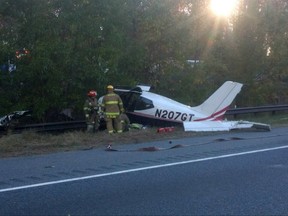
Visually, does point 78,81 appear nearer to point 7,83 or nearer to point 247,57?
point 7,83

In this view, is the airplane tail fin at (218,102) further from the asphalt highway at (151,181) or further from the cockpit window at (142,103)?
A: the asphalt highway at (151,181)

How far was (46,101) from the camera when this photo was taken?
2209cm

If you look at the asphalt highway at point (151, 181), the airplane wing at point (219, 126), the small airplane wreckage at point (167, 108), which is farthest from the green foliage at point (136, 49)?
the asphalt highway at point (151, 181)

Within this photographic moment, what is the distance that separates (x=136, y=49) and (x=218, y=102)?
664 centimetres

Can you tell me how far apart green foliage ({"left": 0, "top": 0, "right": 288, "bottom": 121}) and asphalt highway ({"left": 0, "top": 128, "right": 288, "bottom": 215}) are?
8.04 meters

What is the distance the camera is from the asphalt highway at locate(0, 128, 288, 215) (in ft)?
26.7

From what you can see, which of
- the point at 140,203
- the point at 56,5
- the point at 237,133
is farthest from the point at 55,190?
the point at 56,5

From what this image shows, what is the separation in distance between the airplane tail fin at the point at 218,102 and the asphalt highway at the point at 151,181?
Answer: 6.04m

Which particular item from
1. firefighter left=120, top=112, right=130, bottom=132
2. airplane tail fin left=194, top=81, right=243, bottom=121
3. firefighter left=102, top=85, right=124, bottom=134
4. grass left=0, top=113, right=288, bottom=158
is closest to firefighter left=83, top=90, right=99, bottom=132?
firefighter left=102, top=85, right=124, bottom=134

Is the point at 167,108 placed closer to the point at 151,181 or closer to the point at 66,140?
the point at 66,140

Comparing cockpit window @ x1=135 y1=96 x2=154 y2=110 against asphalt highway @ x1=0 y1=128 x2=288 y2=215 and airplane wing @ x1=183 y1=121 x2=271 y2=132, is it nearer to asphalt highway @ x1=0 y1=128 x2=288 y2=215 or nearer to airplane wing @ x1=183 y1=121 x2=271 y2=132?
airplane wing @ x1=183 y1=121 x2=271 y2=132

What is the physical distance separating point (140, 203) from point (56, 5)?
16.9 metres

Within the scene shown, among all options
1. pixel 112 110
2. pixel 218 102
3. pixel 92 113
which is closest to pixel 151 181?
pixel 112 110

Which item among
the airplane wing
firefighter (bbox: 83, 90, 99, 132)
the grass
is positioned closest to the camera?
the grass
